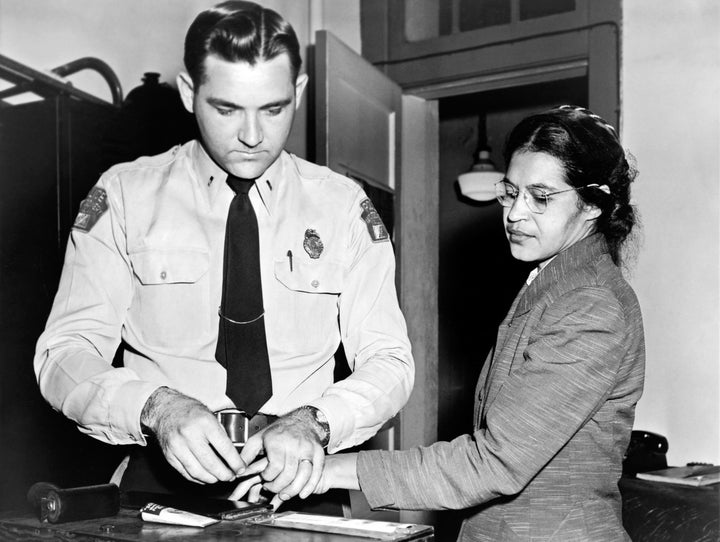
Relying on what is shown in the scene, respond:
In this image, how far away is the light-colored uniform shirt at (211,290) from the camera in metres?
1.77

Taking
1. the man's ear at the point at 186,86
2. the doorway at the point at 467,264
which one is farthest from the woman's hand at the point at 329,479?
the doorway at the point at 467,264

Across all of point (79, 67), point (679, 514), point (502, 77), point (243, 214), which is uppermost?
point (502, 77)

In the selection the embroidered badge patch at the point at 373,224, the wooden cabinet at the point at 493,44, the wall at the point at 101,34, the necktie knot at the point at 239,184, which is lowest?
the embroidered badge patch at the point at 373,224

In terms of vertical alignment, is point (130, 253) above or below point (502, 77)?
below

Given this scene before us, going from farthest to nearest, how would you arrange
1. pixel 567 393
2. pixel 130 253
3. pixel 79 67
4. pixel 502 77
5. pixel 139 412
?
pixel 502 77 → pixel 79 67 → pixel 130 253 → pixel 139 412 → pixel 567 393

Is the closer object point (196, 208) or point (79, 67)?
point (196, 208)

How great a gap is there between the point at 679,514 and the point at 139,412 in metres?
1.99

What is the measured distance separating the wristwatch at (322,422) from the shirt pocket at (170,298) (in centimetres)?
38

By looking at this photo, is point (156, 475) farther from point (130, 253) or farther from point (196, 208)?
point (196, 208)

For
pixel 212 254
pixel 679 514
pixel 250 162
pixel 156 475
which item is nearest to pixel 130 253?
pixel 212 254

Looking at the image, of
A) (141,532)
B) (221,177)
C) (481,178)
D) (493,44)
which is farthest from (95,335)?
(481,178)

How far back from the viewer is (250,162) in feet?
5.91

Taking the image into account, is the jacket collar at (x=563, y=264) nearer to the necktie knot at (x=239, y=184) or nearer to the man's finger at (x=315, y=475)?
the man's finger at (x=315, y=475)

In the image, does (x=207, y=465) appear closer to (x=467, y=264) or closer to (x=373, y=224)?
(x=373, y=224)
